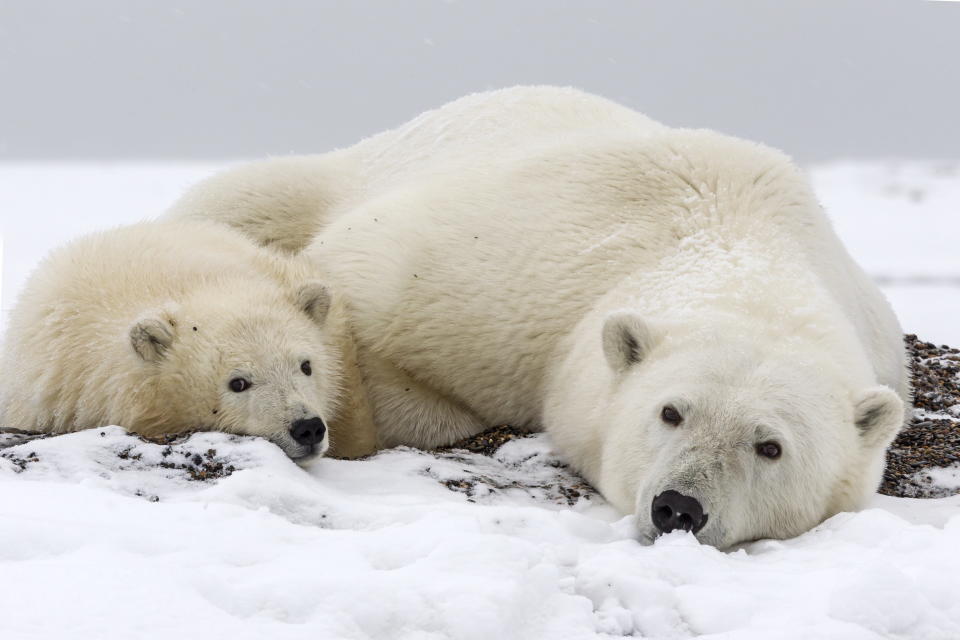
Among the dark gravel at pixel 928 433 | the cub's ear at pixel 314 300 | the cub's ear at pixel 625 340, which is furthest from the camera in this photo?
the cub's ear at pixel 314 300

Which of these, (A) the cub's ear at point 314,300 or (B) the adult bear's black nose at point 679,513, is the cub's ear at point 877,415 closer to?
(B) the adult bear's black nose at point 679,513

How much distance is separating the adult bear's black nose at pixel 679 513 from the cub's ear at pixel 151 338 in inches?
84.7

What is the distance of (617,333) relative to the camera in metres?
4.33

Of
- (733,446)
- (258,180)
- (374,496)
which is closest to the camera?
(733,446)

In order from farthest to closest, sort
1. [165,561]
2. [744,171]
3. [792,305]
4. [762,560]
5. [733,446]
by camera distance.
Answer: [744,171], [792,305], [733,446], [762,560], [165,561]

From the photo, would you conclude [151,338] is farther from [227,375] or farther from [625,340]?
[625,340]

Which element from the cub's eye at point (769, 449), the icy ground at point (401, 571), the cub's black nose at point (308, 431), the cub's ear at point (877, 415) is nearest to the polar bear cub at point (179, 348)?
the cub's black nose at point (308, 431)

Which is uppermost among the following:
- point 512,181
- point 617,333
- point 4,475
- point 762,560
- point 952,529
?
point 512,181

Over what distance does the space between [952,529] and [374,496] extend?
1970 millimetres

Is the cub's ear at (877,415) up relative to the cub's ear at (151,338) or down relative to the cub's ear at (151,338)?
up

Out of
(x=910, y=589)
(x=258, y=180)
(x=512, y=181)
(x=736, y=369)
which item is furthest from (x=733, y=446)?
(x=258, y=180)

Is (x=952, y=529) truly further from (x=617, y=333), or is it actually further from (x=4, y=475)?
(x=4, y=475)

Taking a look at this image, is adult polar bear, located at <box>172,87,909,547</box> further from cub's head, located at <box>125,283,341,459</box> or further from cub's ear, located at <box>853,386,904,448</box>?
cub's head, located at <box>125,283,341,459</box>

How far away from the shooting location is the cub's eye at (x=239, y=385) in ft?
15.0
